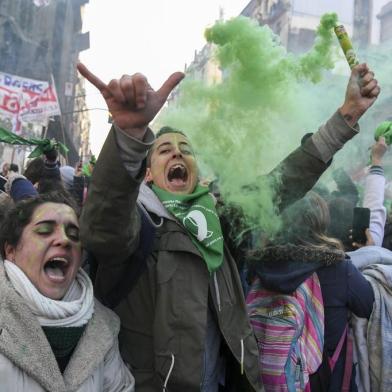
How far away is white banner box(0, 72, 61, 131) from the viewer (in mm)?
10383

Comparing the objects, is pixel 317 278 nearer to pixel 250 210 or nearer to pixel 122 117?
pixel 250 210

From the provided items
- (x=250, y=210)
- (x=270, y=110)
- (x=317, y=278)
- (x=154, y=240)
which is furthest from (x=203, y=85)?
(x=317, y=278)

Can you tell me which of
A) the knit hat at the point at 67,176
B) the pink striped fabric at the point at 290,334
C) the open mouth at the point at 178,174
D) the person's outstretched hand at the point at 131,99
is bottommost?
the pink striped fabric at the point at 290,334

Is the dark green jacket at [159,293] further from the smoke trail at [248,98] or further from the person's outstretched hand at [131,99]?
the smoke trail at [248,98]

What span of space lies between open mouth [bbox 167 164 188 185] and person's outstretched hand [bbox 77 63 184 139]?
2.07ft

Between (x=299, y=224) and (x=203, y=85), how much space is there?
2.84ft

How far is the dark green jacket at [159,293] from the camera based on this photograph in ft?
5.33

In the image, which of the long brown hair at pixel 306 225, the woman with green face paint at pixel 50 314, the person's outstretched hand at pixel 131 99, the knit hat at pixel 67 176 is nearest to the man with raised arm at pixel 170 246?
the person's outstretched hand at pixel 131 99

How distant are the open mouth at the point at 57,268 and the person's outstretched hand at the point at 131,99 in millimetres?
640

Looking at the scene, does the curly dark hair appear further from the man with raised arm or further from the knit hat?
the knit hat

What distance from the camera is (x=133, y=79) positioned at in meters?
1.56

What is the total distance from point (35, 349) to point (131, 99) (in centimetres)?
89

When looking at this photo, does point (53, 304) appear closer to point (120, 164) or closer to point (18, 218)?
point (18, 218)

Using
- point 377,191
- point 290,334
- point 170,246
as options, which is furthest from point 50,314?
point 377,191
